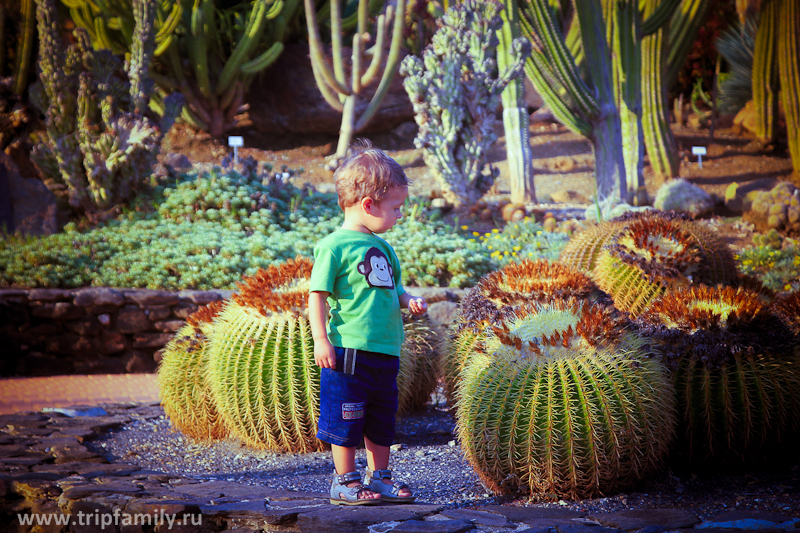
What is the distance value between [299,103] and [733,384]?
14.1 m

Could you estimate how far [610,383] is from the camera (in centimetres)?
221

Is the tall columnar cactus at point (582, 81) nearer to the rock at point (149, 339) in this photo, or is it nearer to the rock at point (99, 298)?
the rock at point (149, 339)

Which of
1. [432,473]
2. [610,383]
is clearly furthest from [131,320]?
[610,383]

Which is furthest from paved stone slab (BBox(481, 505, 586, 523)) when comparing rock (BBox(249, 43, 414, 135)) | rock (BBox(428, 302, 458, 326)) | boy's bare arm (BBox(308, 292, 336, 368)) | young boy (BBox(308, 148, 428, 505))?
rock (BBox(249, 43, 414, 135))

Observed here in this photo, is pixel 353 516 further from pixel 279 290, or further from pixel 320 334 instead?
pixel 279 290

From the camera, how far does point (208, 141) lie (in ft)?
47.5

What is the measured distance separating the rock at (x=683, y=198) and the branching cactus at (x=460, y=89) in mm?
3318

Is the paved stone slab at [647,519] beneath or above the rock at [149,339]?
beneath

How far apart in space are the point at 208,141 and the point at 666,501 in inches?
541

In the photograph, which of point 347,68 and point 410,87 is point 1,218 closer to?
point 410,87

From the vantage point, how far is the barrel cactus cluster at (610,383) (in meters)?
2.20

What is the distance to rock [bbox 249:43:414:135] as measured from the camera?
15344 mm

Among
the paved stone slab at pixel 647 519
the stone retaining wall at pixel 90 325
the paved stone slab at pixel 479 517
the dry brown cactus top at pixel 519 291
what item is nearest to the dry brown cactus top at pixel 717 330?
the dry brown cactus top at pixel 519 291

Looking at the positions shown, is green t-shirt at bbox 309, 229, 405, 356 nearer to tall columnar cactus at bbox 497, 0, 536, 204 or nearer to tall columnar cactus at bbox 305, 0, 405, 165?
tall columnar cactus at bbox 497, 0, 536, 204
